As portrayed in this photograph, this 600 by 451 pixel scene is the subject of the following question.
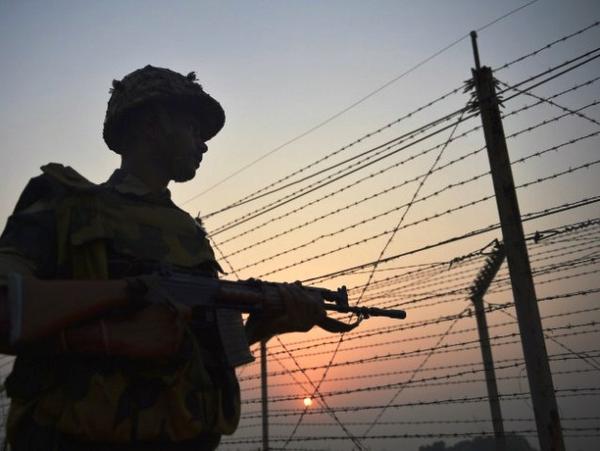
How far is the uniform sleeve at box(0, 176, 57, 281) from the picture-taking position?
150cm

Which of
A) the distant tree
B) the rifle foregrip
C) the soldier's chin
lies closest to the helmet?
the soldier's chin

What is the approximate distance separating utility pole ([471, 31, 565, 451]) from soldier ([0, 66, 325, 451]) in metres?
2.63

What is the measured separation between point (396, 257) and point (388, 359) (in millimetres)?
1128

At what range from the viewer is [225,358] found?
1937 millimetres

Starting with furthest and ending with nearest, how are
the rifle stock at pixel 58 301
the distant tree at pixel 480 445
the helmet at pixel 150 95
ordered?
the distant tree at pixel 480 445 < the helmet at pixel 150 95 < the rifle stock at pixel 58 301

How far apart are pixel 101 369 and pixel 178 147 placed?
1.09 meters

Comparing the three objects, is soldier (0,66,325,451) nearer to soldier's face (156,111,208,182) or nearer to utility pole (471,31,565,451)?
soldier's face (156,111,208,182)

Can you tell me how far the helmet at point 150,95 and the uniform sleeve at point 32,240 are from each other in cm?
67

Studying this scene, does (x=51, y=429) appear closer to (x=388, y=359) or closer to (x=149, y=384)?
(x=149, y=384)

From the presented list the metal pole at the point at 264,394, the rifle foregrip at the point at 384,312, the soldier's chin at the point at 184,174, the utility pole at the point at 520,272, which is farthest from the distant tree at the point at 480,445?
the soldier's chin at the point at 184,174

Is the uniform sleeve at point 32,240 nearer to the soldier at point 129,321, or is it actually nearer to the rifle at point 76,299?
the soldier at point 129,321

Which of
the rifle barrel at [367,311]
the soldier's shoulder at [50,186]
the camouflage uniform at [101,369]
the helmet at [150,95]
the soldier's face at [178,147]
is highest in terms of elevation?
the helmet at [150,95]

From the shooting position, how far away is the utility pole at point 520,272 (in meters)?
3.85

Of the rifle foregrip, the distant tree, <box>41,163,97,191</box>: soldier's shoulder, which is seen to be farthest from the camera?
the distant tree
